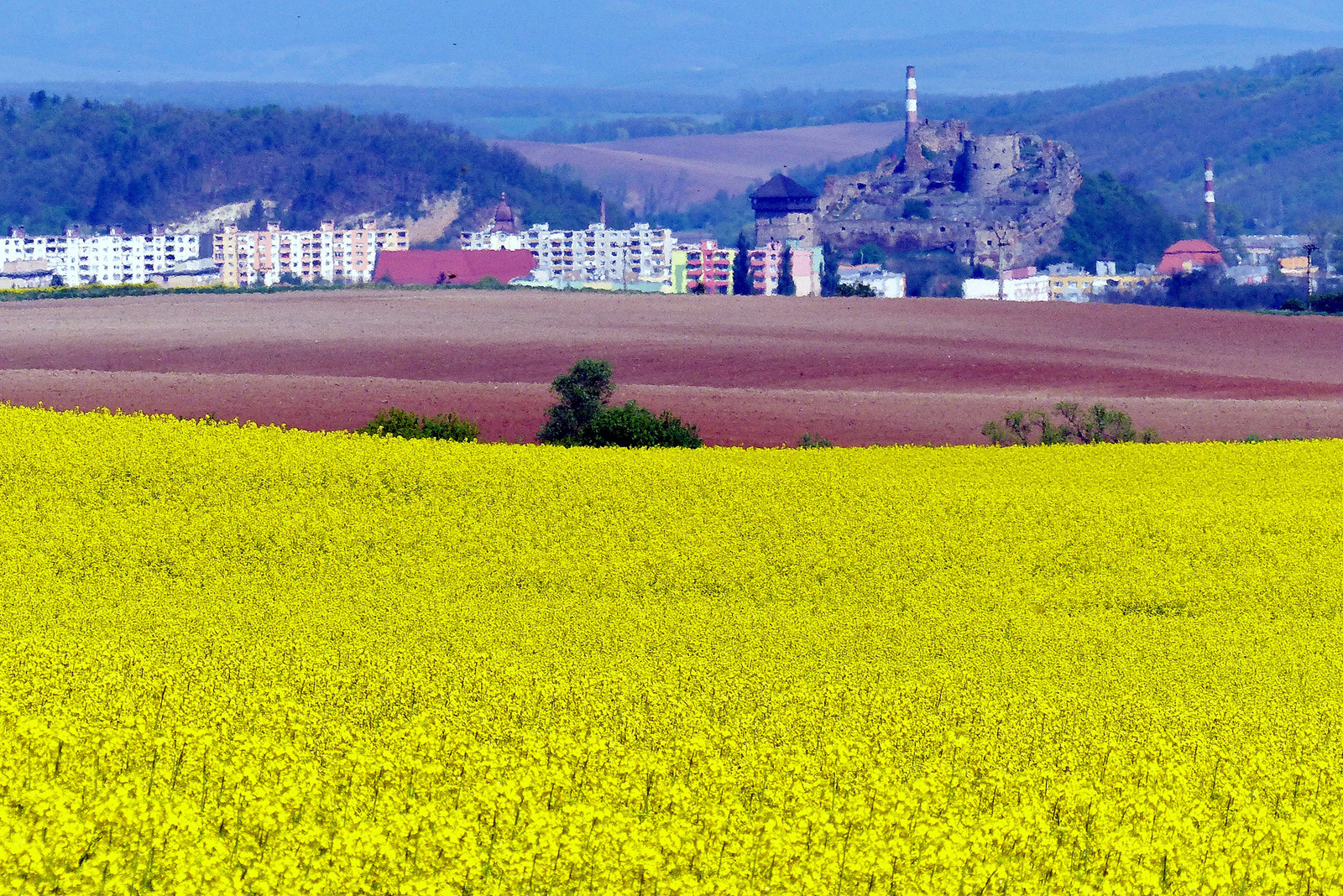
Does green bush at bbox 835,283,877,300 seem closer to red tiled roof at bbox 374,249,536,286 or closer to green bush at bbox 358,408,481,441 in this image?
green bush at bbox 358,408,481,441

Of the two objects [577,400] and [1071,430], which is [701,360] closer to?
[577,400]

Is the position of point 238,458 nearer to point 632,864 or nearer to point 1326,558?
point 1326,558

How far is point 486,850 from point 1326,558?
16559 millimetres

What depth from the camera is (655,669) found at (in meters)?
18.0

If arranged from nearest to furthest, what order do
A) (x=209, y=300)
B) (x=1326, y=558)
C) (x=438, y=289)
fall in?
(x=1326, y=558), (x=209, y=300), (x=438, y=289)

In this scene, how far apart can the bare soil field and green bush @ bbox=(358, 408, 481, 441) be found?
148 inches

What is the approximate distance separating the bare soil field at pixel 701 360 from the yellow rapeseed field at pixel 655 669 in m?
13.2

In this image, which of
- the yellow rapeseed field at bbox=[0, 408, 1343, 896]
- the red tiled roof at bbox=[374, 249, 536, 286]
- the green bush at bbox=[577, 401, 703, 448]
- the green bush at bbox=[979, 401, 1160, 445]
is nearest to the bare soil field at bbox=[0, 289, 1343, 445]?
the green bush at bbox=[979, 401, 1160, 445]

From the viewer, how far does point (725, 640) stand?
781 inches

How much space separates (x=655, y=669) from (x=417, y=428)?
69.5 feet

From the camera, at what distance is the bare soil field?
45844 mm

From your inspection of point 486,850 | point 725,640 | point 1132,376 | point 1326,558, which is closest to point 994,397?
point 1132,376

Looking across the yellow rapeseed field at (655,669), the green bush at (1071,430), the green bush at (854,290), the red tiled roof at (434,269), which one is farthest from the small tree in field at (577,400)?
the red tiled roof at (434,269)

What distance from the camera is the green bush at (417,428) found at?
3803 cm
